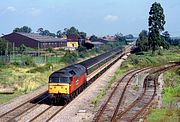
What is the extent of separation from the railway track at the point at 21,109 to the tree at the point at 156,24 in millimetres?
57238

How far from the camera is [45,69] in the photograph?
55.8 meters

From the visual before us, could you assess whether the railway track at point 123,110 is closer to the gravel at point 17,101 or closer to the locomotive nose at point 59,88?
the locomotive nose at point 59,88

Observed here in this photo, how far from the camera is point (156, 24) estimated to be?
290ft

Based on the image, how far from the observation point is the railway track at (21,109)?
24639 millimetres

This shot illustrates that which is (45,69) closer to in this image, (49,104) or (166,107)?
(49,104)

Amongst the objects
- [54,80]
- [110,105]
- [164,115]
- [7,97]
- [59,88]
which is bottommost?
[7,97]

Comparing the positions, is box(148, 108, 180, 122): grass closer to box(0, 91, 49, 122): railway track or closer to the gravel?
box(0, 91, 49, 122): railway track

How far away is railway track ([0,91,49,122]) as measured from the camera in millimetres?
24639

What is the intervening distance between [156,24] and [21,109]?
215 feet

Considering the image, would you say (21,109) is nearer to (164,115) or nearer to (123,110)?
(123,110)

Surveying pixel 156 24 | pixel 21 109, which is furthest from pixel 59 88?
pixel 156 24

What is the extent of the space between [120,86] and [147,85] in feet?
11.0

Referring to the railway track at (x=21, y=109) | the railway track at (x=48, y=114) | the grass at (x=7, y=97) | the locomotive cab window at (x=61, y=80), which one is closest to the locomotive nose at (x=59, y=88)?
the locomotive cab window at (x=61, y=80)

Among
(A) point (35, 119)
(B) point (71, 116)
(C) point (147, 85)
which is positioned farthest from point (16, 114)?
(C) point (147, 85)
